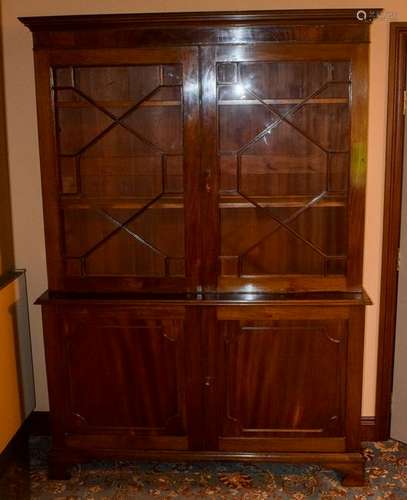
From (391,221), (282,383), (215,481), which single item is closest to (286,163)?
(391,221)

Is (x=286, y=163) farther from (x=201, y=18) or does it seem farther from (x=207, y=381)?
(x=207, y=381)

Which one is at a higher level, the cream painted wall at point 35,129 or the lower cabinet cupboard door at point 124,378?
the cream painted wall at point 35,129

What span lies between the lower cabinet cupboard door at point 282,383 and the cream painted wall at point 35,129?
1.50ft

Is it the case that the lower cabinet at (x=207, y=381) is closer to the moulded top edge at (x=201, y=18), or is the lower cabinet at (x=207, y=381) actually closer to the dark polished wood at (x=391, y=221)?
the dark polished wood at (x=391, y=221)

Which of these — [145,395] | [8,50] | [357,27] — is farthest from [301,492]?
[8,50]

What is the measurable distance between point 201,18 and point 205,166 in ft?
1.90

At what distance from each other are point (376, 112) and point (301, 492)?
1.77 meters

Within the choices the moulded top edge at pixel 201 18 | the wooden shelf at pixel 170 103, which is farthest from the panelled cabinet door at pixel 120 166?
the moulded top edge at pixel 201 18

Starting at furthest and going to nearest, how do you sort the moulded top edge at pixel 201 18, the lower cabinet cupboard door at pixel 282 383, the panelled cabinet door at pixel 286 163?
the lower cabinet cupboard door at pixel 282 383 < the panelled cabinet door at pixel 286 163 < the moulded top edge at pixel 201 18

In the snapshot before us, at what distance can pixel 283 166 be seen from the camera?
2.39 metres

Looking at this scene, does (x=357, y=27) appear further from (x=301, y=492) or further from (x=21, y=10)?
(x=301, y=492)

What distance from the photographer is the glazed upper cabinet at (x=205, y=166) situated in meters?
2.27

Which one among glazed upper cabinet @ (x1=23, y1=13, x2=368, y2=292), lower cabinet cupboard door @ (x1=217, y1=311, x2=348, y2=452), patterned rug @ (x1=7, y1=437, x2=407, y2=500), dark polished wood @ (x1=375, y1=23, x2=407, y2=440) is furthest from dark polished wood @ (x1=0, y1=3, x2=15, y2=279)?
dark polished wood @ (x1=375, y1=23, x2=407, y2=440)

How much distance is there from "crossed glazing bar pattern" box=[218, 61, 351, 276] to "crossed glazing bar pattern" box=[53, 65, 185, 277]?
0.22 m
